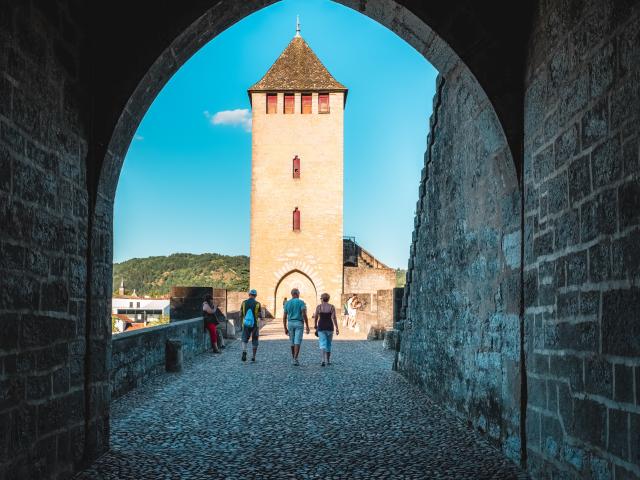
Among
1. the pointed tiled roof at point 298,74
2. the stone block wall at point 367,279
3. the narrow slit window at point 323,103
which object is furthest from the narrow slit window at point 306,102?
the stone block wall at point 367,279

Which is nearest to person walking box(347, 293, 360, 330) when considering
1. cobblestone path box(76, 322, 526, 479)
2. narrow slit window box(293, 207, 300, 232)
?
narrow slit window box(293, 207, 300, 232)

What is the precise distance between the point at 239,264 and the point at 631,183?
73.1 metres

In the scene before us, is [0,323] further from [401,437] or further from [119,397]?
[119,397]

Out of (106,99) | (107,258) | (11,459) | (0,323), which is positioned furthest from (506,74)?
(11,459)

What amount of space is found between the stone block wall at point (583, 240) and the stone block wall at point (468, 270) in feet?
1.42

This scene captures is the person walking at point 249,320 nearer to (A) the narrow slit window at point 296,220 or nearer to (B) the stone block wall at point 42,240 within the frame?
(B) the stone block wall at point 42,240

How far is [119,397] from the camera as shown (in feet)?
24.5

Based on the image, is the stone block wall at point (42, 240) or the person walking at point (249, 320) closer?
the stone block wall at point (42, 240)

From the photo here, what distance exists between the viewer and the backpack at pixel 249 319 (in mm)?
11758

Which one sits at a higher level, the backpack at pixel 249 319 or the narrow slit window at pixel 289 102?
the narrow slit window at pixel 289 102

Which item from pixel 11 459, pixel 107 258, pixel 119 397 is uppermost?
pixel 107 258

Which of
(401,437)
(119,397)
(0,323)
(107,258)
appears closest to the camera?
(0,323)

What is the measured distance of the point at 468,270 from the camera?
20.0 feet

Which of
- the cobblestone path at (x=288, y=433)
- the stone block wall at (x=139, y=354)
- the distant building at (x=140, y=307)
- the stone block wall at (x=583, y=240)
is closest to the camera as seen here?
the stone block wall at (x=583, y=240)
